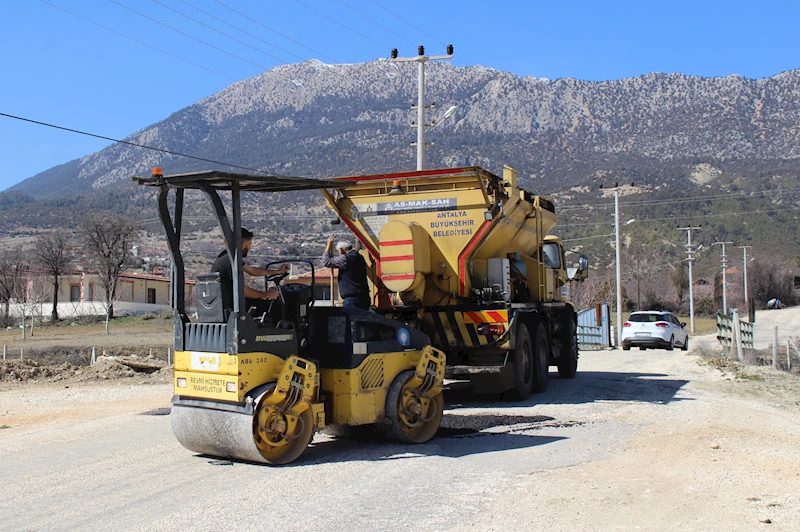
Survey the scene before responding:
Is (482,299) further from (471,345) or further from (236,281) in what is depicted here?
→ (236,281)

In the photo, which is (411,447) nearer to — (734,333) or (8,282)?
(734,333)

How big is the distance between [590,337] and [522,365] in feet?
82.5

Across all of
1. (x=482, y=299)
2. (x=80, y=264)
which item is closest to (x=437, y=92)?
(x=80, y=264)

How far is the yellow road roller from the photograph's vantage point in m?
7.58

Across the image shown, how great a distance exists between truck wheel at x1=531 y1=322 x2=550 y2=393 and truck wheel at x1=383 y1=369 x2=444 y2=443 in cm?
493

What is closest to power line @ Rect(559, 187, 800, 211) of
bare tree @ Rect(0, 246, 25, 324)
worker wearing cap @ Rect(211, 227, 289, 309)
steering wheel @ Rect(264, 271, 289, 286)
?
bare tree @ Rect(0, 246, 25, 324)

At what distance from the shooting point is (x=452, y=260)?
12.7m

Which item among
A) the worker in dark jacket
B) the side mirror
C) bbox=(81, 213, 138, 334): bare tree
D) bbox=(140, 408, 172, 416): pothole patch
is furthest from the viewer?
bbox=(81, 213, 138, 334): bare tree

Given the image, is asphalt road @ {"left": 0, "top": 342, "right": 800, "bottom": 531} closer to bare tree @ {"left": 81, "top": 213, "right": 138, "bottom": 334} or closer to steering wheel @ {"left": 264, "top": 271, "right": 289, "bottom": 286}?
steering wheel @ {"left": 264, "top": 271, "right": 289, "bottom": 286}

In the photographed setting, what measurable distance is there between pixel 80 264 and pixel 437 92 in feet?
384

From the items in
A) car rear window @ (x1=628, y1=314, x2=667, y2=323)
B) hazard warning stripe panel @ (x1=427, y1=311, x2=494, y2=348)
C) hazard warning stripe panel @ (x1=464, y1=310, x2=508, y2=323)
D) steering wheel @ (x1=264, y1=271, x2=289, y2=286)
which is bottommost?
car rear window @ (x1=628, y1=314, x2=667, y2=323)

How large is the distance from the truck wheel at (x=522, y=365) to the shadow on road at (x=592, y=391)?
0.19 metres

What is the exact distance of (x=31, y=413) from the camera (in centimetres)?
1223

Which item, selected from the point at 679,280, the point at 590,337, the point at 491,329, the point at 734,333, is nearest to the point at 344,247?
the point at 491,329
